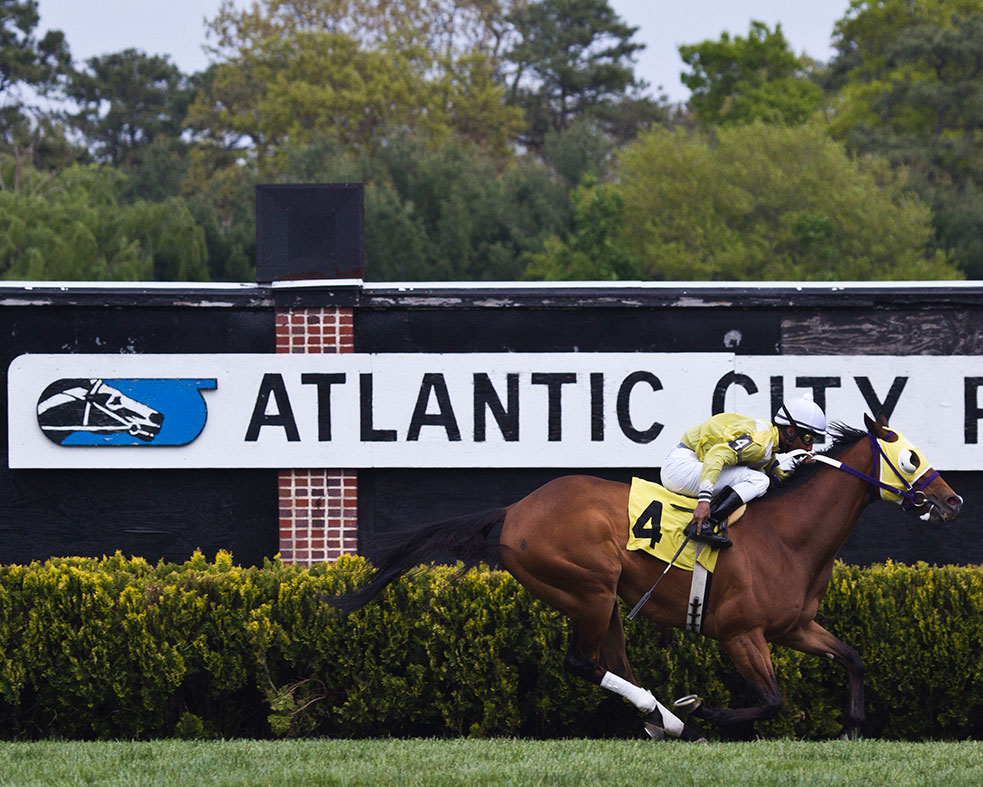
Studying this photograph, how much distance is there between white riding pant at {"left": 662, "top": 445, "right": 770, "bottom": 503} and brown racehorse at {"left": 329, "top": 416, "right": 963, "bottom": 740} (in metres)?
0.18

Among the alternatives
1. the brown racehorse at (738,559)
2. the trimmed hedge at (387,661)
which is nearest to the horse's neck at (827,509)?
the brown racehorse at (738,559)

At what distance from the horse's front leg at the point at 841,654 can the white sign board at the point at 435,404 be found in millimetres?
2660

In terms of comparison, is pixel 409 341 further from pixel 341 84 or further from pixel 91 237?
pixel 341 84

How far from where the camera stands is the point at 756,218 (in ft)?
136

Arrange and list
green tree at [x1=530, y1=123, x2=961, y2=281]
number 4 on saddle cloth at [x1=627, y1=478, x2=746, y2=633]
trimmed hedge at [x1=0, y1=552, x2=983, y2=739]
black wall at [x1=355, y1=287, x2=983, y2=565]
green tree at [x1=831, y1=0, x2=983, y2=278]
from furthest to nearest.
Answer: green tree at [x1=831, y1=0, x2=983, y2=278]
green tree at [x1=530, y1=123, x2=961, y2=281]
black wall at [x1=355, y1=287, x2=983, y2=565]
trimmed hedge at [x1=0, y1=552, x2=983, y2=739]
number 4 on saddle cloth at [x1=627, y1=478, x2=746, y2=633]

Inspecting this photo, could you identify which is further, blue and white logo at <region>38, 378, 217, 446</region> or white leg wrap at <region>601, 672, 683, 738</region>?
blue and white logo at <region>38, 378, 217, 446</region>

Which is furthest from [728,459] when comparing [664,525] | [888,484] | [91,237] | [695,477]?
[91,237]

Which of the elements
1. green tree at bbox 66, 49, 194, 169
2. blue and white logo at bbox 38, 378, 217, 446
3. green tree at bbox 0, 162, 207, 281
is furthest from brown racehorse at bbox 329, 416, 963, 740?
green tree at bbox 66, 49, 194, 169

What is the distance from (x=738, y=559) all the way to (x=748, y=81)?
48.6 meters

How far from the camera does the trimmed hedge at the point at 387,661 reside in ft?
26.5

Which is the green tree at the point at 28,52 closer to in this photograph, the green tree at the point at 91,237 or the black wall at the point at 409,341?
the green tree at the point at 91,237

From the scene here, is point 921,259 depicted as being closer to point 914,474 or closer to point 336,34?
point 336,34

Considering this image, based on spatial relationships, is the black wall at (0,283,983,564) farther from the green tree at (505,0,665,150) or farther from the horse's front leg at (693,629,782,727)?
the green tree at (505,0,665,150)

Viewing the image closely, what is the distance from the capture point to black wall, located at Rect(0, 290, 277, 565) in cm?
1009
